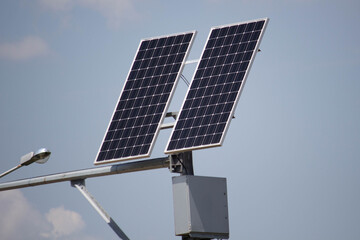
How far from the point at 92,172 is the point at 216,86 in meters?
5.72

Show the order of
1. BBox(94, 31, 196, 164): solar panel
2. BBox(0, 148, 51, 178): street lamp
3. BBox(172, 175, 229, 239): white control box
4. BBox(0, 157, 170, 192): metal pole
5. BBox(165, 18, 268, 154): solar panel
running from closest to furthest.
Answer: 1. BBox(172, 175, 229, 239): white control box
2. BBox(165, 18, 268, 154): solar panel
3. BBox(0, 157, 170, 192): metal pole
4. BBox(94, 31, 196, 164): solar panel
5. BBox(0, 148, 51, 178): street lamp

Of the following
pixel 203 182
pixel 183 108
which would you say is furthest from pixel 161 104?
pixel 203 182

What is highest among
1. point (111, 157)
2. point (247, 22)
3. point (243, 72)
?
point (247, 22)

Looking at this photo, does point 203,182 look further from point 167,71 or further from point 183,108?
point 167,71

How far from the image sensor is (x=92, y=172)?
1494 inches

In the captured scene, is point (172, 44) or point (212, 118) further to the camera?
A: point (172, 44)

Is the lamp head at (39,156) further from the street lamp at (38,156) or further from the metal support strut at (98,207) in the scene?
the metal support strut at (98,207)

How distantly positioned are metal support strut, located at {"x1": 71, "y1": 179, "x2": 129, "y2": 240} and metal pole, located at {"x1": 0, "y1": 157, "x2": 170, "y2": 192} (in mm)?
255

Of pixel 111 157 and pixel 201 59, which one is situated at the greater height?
pixel 201 59

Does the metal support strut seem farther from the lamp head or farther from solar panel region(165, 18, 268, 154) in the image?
solar panel region(165, 18, 268, 154)

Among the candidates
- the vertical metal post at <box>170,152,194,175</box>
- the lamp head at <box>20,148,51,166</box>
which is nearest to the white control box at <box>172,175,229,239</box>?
the vertical metal post at <box>170,152,194,175</box>

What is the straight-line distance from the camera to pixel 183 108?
121 feet

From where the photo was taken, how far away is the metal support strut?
3672cm

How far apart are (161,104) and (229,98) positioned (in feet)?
9.29
